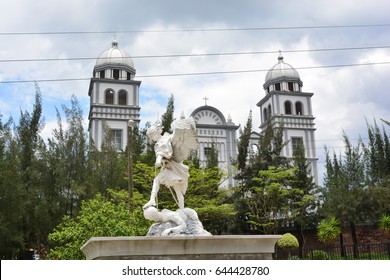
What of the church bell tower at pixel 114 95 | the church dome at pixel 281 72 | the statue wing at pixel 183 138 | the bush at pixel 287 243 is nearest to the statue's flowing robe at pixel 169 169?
the statue wing at pixel 183 138

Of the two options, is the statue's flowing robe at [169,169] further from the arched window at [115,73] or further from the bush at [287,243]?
the arched window at [115,73]

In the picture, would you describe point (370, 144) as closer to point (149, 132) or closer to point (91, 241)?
point (149, 132)

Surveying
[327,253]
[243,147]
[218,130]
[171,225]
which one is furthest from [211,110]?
[171,225]

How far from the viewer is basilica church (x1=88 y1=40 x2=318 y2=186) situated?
3694 centimetres

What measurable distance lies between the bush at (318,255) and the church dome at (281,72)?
2631 cm

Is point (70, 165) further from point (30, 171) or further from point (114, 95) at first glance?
point (114, 95)

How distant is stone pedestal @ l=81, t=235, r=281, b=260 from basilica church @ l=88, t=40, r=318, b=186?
88.0ft

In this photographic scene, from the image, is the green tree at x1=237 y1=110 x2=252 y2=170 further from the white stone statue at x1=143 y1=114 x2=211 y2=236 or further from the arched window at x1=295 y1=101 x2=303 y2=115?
the white stone statue at x1=143 y1=114 x2=211 y2=236

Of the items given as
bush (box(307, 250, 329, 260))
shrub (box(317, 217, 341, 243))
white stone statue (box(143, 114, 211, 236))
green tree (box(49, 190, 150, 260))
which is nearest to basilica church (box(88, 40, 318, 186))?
shrub (box(317, 217, 341, 243))

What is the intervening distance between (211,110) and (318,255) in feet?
76.6

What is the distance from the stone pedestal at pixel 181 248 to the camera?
708 centimetres

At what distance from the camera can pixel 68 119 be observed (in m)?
24.2

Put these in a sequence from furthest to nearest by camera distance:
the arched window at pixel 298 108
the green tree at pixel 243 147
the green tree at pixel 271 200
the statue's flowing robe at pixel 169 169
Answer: the arched window at pixel 298 108, the green tree at pixel 243 147, the green tree at pixel 271 200, the statue's flowing robe at pixel 169 169
